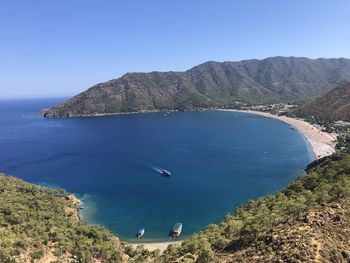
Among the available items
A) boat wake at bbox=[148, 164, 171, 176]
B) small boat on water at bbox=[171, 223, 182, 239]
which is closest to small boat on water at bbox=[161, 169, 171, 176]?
boat wake at bbox=[148, 164, 171, 176]

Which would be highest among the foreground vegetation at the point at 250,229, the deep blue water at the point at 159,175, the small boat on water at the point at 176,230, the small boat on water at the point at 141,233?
the foreground vegetation at the point at 250,229

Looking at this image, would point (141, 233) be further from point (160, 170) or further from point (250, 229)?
point (160, 170)

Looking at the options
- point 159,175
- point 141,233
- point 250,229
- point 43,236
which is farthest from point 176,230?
point 159,175

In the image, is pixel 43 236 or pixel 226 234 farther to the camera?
pixel 43 236

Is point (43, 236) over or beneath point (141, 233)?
over

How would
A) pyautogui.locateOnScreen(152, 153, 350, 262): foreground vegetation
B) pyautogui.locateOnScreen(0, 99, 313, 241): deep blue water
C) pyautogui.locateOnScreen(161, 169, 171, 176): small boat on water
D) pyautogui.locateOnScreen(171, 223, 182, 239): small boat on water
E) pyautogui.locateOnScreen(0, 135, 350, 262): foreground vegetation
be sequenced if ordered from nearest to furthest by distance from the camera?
pyautogui.locateOnScreen(0, 135, 350, 262): foreground vegetation, pyautogui.locateOnScreen(152, 153, 350, 262): foreground vegetation, pyautogui.locateOnScreen(171, 223, 182, 239): small boat on water, pyautogui.locateOnScreen(0, 99, 313, 241): deep blue water, pyautogui.locateOnScreen(161, 169, 171, 176): small boat on water

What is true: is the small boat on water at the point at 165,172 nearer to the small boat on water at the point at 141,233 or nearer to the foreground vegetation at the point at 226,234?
the foreground vegetation at the point at 226,234

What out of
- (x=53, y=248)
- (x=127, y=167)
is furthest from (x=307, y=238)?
(x=127, y=167)

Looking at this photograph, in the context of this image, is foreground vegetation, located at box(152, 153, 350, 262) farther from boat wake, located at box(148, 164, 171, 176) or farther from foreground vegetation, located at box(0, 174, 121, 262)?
boat wake, located at box(148, 164, 171, 176)

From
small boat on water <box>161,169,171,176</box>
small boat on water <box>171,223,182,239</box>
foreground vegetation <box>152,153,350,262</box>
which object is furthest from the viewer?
small boat on water <box>161,169,171,176</box>

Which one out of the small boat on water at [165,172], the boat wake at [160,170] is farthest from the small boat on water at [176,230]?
the boat wake at [160,170]
